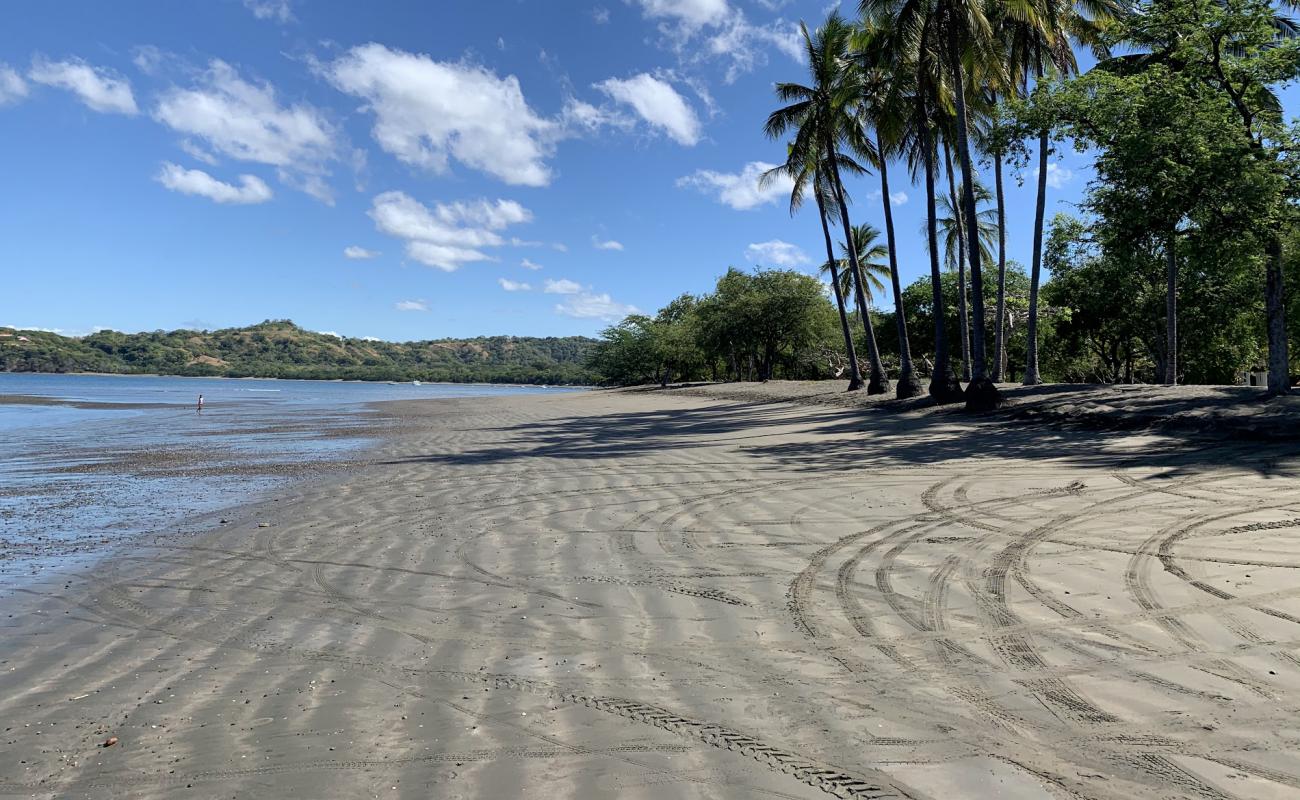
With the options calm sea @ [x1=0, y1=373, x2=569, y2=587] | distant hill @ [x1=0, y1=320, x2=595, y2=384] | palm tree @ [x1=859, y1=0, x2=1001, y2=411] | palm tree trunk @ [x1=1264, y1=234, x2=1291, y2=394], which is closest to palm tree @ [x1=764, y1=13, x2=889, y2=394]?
palm tree @ [x1=859, y1=0, x2=1001, y2=411]

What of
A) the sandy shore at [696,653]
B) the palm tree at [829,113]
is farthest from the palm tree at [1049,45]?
the sandy shore at [696,653]

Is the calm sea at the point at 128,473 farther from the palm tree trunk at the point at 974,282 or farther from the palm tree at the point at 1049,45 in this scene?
the palm tree at the point at 1049,45

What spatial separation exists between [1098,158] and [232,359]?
172565 mm

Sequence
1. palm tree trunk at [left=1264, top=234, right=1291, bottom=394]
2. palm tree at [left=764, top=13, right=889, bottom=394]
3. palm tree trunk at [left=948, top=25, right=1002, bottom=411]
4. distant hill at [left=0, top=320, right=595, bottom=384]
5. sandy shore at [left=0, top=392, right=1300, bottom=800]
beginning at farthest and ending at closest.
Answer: distant hill at [left=0, top=320, right=595, bottom=384] → palm tree at [left=764, top=13, right=889, bottom=394] → palm tree trunk at [left=948, top=25, right=1002, bottom=411] → palm tree trunk at [left=1264, top=234, right=1291, bottom=394] → sandy shore at [left=0, top=392, right=1300, bottom=800]

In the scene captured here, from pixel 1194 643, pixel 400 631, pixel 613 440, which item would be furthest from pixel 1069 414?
pixel 400 631

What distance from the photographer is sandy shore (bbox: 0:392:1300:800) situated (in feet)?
8.79

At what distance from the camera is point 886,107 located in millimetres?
21859

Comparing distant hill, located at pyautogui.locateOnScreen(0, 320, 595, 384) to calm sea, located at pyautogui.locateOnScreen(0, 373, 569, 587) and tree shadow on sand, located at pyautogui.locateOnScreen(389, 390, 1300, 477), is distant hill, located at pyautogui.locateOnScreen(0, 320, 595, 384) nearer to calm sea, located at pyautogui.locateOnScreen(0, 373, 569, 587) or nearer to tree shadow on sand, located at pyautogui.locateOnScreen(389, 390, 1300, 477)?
calm sea, located at pyautogui.locateOnScreen(0, 373, 569, 587)

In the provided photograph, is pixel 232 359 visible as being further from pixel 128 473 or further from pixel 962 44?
pixel 962 44

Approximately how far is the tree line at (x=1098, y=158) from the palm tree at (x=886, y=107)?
8 centimetres

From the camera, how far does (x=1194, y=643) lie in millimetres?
3621

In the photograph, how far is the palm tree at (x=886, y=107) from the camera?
2166 cm

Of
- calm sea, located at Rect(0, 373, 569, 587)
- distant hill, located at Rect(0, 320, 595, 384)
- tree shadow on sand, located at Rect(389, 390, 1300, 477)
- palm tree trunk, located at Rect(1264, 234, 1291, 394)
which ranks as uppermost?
distant hill, located at Rect(0, 320, 595, 384)

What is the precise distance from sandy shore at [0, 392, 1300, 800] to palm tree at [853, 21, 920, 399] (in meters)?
16.1
